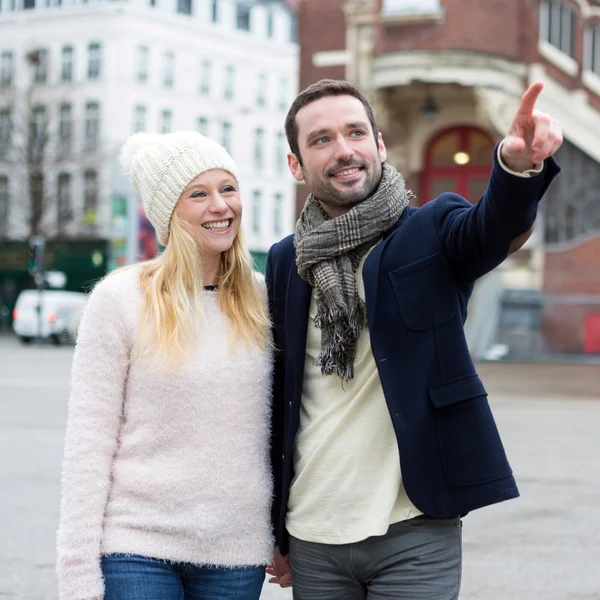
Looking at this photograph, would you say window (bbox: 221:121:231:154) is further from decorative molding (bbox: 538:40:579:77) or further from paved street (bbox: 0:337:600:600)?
paved street (bbox: 0:337:600:600)

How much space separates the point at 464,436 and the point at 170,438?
0.80 meters

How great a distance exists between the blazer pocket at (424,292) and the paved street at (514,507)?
294cm

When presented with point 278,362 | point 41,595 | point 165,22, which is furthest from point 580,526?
point 165,22

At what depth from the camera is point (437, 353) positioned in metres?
2.93

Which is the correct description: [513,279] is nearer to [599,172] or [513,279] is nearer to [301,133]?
[599,172]

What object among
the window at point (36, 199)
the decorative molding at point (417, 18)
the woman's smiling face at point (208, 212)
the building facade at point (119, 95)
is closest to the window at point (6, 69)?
the building facade at point (119, 95)

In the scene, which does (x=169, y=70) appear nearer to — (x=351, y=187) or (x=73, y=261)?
(x=73, y=261)

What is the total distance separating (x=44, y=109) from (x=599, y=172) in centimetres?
3094

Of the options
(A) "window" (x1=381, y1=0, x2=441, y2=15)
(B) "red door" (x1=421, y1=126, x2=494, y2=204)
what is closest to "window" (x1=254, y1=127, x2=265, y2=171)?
(B) "red door" (x1=421, y1=126, x2=494, y2=204)

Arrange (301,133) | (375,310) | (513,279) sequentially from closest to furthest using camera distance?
(375,310) < (301,133) < (513,279)

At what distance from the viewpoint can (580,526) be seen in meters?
7.01

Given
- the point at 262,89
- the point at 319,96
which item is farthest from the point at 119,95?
the point at 319,96

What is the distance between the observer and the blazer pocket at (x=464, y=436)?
2883 mm

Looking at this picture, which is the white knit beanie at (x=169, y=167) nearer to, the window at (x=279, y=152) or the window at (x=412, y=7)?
the window at (x=412, y=7)
